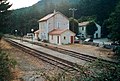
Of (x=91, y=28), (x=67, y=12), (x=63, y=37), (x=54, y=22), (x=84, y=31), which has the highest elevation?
(x=67, y=12)

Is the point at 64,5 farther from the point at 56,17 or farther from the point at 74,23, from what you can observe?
the point at 56,17

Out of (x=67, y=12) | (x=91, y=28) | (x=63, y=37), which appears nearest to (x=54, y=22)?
(x=63, y=37)

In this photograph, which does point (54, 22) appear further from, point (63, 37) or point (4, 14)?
point (4, 14)

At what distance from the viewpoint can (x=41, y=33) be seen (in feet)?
183

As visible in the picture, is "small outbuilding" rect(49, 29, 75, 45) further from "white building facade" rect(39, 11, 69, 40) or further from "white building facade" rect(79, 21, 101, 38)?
"white building facade" rect(79, 21, 101, 38)

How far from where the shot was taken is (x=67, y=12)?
86.4 metres

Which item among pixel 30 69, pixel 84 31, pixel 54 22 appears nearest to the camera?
pixel 30 69

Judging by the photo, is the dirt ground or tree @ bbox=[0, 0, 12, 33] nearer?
the dirt ground

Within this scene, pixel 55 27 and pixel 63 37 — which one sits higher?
pixel 55 27

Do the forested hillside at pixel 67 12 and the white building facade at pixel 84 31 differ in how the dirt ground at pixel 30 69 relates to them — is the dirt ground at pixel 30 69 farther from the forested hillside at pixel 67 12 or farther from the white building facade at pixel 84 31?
the forested hillside at pixel 67 12

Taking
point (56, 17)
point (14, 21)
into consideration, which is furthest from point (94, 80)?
point (14, 21)

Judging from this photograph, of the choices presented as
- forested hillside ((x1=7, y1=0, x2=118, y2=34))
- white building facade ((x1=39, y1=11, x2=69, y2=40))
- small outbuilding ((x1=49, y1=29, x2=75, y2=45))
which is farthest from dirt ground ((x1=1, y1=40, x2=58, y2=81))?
forested hillside ((x1=7, y1=0, x2=118, y2=34))

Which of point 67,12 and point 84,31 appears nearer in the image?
point 84,31

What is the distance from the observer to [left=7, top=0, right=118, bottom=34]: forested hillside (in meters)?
70.7
